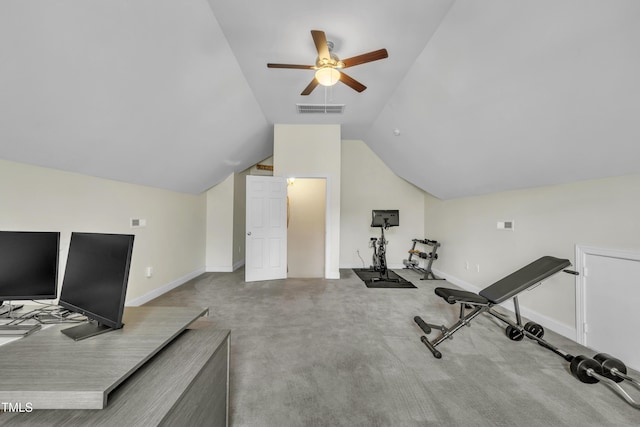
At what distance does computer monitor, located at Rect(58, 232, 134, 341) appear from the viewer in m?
1.02

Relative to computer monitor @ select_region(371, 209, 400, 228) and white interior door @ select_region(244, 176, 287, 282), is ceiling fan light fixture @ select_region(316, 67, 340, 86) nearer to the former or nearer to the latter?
white interior door @ select_region(244, 176, 287, 282)

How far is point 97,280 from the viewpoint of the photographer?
1.08 metres

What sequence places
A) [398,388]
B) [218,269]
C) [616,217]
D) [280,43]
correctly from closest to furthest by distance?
1. [398,388]
2. [616,217]
3. [280,43]
4. [218,269]

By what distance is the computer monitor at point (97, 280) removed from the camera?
1.02 meters

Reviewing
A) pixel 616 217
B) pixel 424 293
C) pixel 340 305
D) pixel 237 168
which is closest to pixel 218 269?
pixel 237 168

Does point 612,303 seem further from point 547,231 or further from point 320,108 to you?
point 320,108

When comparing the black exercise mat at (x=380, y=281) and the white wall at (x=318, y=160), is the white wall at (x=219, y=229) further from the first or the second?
the black exercise mat at (x=380, y=281)

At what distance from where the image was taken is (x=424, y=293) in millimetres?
4117

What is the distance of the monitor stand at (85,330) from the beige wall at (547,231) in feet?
12.2

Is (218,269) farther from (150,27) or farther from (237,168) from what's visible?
(150,27)

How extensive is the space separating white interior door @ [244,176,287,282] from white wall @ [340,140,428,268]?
1674 millimetres

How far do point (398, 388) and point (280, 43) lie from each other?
3.42m

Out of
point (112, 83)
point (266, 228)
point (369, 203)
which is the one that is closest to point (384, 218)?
point (369, 203)

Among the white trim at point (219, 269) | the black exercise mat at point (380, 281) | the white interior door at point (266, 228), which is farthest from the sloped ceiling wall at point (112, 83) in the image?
the black exercise mat at point (380, 281)
